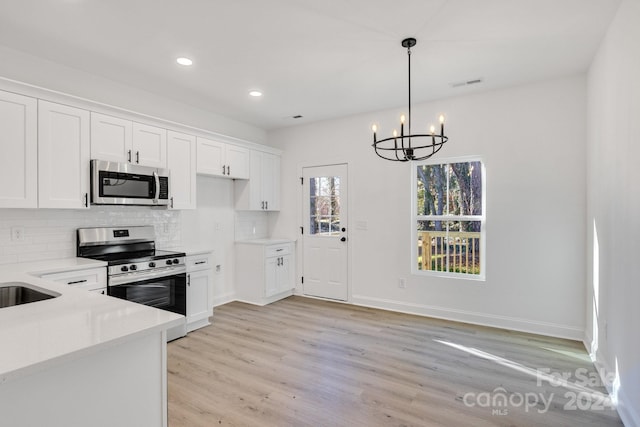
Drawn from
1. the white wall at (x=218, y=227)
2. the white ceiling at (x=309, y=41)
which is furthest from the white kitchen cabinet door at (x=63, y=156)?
the white wall at (x=218, y=227)

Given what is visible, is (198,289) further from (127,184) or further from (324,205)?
(324,205)

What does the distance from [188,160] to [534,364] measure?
4132 millimetres

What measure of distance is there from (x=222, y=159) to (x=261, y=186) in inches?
34.0

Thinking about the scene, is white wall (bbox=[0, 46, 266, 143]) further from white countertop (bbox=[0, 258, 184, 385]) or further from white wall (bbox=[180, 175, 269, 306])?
white countertop (bbox=[0, 258, 184, 385])

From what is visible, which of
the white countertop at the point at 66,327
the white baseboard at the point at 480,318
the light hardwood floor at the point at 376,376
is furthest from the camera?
the white baseboard at the point at 480,318

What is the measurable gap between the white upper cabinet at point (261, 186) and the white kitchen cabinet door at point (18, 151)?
2.58 metres

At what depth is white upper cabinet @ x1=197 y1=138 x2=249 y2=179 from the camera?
169 inches

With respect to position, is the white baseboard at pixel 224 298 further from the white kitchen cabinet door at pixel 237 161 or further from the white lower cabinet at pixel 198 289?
the white kitchen cabinet door at pixel 237 161

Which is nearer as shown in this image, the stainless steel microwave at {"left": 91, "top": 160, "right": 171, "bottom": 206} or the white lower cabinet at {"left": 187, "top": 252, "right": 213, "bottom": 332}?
the stainless steel microwave at {"left": 91, "top": 160, "right": 171, "bottom": 206}

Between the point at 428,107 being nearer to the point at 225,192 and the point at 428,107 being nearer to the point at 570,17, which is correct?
the point at 570,17

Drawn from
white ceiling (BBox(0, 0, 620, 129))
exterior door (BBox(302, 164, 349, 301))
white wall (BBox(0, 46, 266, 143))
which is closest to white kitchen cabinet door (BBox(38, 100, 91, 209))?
white wall (BBox(0, 46, 266, 143))

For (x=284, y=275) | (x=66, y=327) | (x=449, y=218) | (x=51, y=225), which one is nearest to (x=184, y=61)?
(x=51, y=225)

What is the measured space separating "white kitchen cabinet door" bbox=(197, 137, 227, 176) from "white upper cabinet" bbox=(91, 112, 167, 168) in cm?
50

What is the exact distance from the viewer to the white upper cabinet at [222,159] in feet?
14.1
